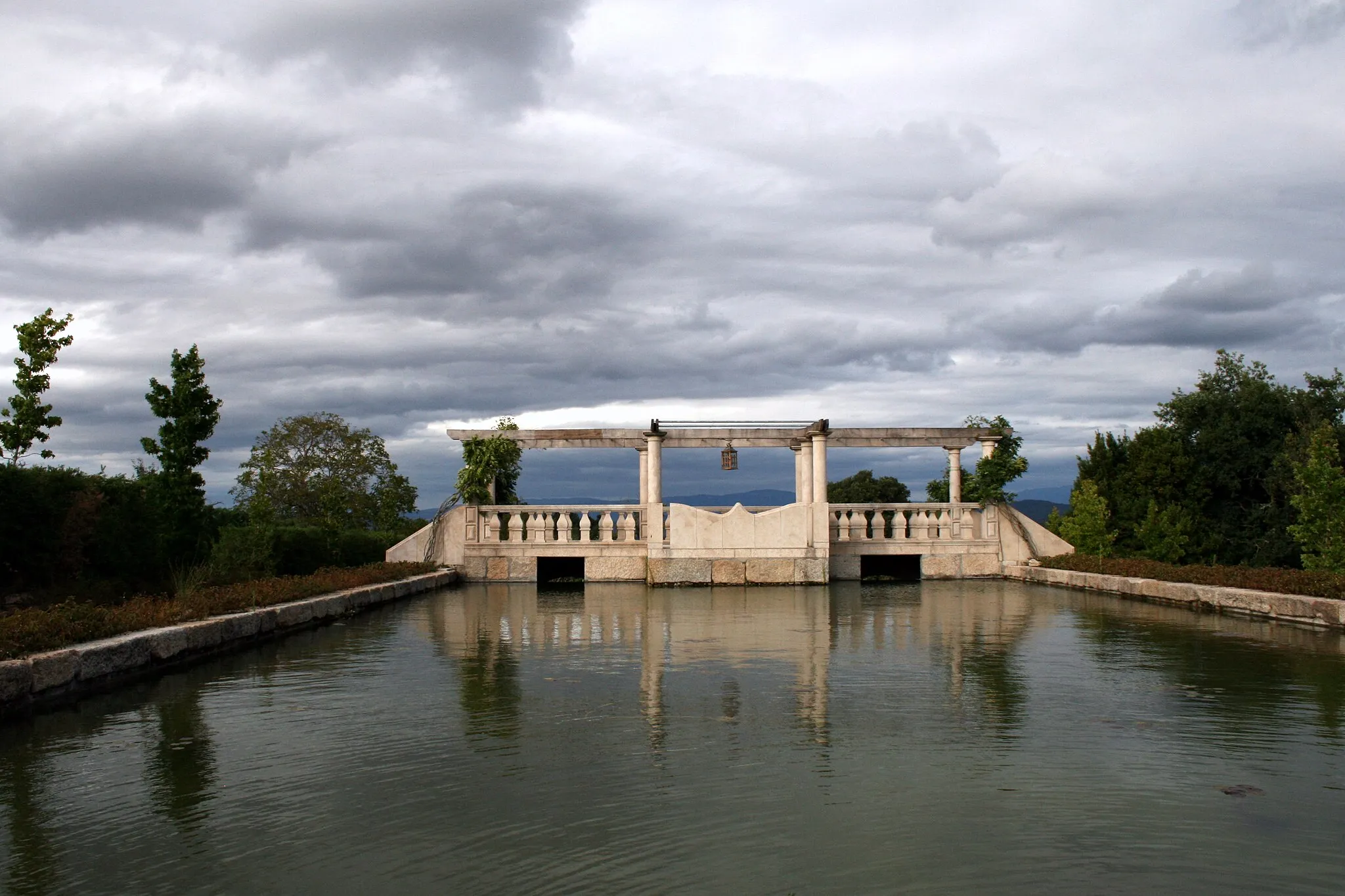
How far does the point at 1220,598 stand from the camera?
50.9 feet

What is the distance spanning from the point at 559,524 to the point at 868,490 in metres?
29.5

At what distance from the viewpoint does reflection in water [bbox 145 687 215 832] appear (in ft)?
18.8

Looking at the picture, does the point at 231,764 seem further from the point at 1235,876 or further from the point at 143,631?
the point at 1235,876

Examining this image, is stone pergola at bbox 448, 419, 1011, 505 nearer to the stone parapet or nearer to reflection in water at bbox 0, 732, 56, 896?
the stone parapet

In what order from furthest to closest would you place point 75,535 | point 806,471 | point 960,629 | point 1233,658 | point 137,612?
point 806,471
point 75,535
point 960,629
point 137,612
point 1233,658

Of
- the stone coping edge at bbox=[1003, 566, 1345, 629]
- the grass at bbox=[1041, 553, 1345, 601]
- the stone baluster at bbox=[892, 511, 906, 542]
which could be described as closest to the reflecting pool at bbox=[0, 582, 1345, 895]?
the stone coping edge at bbox=[1003, 566, 1345, 629]

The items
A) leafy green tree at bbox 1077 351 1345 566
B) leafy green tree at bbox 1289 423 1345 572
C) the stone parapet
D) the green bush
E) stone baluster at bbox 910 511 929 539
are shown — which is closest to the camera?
the green bush

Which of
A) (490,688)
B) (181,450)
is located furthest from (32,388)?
(490,688)

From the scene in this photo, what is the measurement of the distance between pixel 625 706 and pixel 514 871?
3617 millimetres

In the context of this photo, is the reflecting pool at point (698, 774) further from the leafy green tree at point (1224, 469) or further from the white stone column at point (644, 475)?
the leafy green tree at point (1224, 469)

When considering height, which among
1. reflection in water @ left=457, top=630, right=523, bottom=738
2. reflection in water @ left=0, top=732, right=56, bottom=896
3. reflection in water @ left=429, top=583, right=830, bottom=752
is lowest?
reflection in water @ left=0, top=732, right=56, bottom=896

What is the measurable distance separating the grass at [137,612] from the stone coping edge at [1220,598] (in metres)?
13.3

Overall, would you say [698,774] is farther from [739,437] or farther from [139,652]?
[739,437]

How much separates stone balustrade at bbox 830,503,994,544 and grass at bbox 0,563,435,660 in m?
10.4
